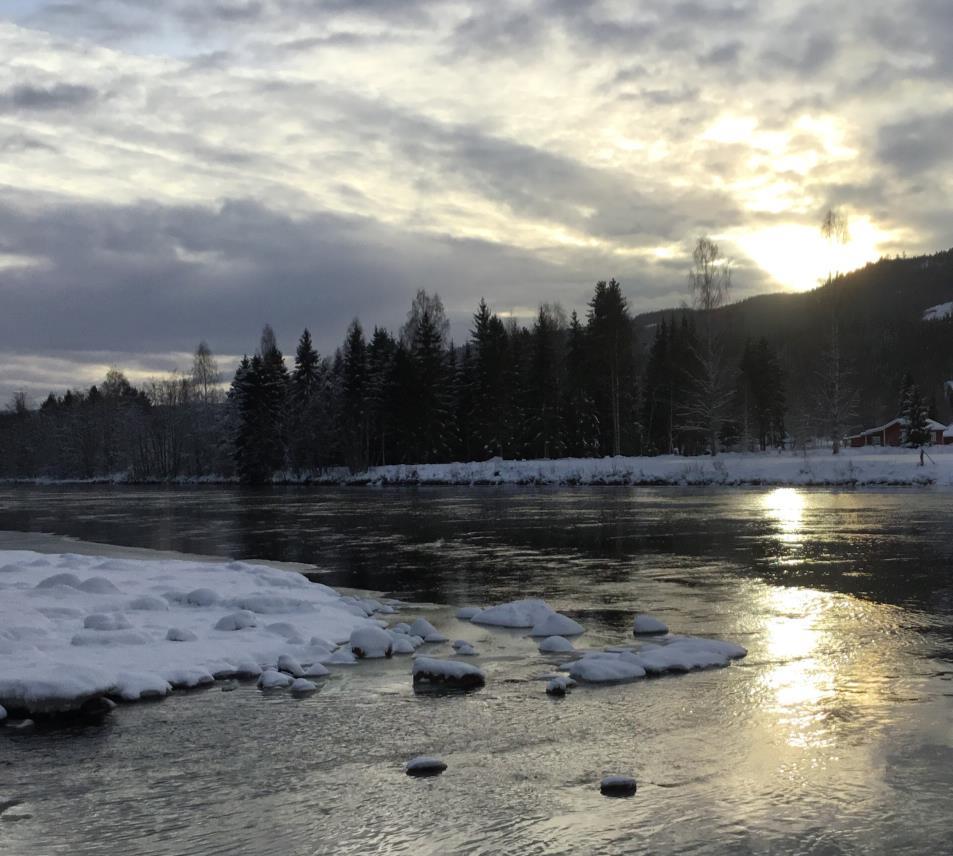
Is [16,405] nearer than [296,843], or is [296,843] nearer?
[296,843]

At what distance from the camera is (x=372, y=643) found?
34.4ft

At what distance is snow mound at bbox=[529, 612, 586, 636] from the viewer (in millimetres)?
11164

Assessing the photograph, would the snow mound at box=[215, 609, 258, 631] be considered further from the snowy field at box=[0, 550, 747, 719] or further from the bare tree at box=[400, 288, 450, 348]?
the bare tree at box=[400, 288, 450, 348]

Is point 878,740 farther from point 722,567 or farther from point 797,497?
point 797,497

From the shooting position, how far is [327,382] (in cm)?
7912

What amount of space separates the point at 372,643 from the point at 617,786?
5116mm

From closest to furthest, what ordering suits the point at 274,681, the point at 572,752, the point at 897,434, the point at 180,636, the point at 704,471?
the point at 572,752 < the point at 274,681 < the point at 180,636 < the point at 704,471 < the point at 897,434

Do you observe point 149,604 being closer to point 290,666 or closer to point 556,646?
point 290,666

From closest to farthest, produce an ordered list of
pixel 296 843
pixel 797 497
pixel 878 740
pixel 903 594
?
pixel 296 843, pixel 878 740, pixel 903 594, pixel 797 497

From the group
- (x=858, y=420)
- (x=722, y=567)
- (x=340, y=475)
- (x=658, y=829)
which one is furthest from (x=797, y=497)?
(x=858, y=420)

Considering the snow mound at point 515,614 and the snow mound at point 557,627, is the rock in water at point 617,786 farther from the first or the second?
the snow mound at point 515,614

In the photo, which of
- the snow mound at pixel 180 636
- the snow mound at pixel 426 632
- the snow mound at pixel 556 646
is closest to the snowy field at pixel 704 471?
the snow mound at pixel 556 646

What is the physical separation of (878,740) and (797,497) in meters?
32.8

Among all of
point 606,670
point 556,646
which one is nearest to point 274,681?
point 556,646
